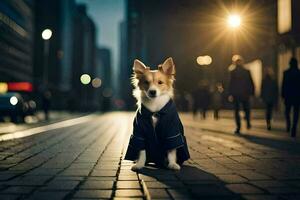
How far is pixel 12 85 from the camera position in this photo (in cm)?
9512

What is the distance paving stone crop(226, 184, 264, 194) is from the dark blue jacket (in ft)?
4.36

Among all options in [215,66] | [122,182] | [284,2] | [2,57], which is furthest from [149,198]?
[2,57]

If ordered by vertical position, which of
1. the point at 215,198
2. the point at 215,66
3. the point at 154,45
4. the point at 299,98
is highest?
the point at 154,45

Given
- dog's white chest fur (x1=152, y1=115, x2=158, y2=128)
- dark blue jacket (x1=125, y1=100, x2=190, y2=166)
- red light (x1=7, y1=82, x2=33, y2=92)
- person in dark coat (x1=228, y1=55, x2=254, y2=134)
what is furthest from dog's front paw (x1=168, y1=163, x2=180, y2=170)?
red light (x1=7, y1=82, x2=33, y2=92)

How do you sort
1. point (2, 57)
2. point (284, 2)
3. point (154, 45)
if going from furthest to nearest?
point (154, 45) < point (2, 57) < point (284, 2)

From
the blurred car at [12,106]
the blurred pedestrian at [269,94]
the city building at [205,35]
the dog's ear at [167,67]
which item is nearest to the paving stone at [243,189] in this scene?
the dog's ear at [167,67]

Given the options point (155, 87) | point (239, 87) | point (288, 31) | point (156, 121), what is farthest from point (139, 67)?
point (288, 31)

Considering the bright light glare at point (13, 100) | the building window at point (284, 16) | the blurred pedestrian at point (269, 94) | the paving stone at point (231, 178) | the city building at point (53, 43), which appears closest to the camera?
the paving stone at point (231, 178)

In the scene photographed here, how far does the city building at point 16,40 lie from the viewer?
3588 inches

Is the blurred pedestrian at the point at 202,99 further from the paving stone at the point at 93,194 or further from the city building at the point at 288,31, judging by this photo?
the paving stone at the point at 93,194

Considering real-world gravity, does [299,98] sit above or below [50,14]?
below

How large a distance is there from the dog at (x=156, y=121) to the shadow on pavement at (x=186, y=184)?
237 mm

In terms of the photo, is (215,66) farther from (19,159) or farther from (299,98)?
(19,159)

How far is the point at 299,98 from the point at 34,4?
4643 inches
